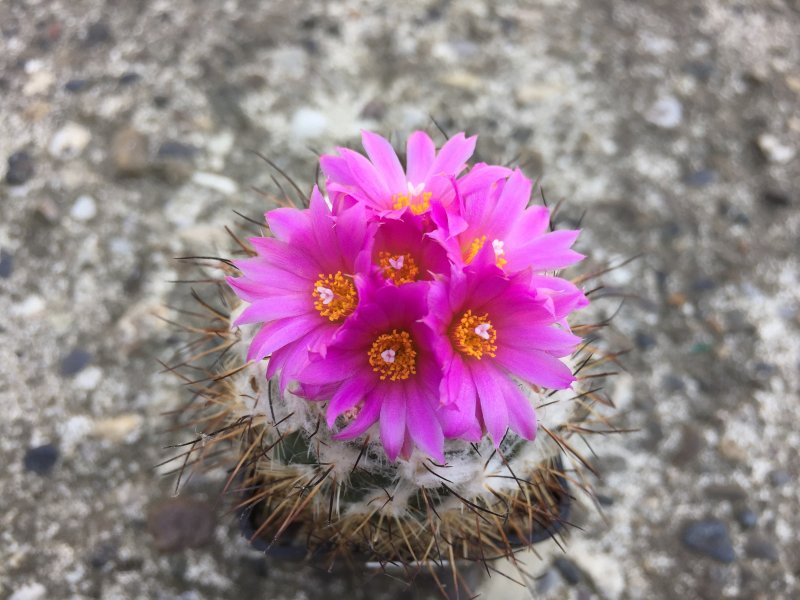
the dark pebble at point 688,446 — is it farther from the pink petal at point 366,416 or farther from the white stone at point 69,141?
the white stone at point 69,141

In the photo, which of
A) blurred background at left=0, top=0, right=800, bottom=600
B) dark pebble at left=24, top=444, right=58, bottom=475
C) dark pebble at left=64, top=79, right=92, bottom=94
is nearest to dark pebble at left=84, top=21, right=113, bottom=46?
blurred background at left=0, top=0, right=800, bottom=600

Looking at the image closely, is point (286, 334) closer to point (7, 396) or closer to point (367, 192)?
point (367, 192)

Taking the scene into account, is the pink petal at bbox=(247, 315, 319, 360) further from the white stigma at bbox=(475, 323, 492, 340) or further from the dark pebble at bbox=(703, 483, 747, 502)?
the dark pebble at bbox=(703, 483, 747, 502)

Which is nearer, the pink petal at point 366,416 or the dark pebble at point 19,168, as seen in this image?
the pink petal at point 366,416

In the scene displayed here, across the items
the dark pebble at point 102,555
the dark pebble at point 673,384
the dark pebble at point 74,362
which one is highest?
the dark pebble at point 673,384

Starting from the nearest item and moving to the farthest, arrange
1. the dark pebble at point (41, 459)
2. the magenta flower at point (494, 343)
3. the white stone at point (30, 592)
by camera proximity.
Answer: the magenta flower at point (494, 343), the white stone at point (30, 592), the dark pebble at point (41, 459)

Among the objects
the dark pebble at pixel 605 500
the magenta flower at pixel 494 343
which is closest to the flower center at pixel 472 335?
the magenta flower at pixel 494 343
